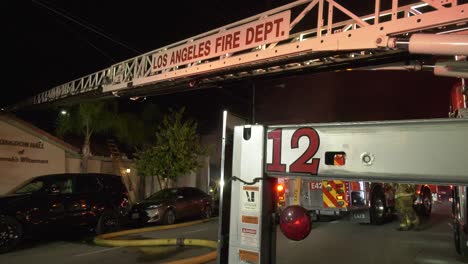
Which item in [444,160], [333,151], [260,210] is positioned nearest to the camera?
[444,160]

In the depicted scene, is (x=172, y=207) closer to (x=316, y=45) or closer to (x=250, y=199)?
(x=316, y=45)

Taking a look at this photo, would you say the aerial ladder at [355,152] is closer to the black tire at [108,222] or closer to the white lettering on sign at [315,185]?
the white lettering on sign at [315,185]

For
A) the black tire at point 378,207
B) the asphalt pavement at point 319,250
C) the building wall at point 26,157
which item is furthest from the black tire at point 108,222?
the black tire at point 378,207

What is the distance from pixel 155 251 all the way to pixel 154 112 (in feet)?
49.2

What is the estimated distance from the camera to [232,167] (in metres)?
2.47

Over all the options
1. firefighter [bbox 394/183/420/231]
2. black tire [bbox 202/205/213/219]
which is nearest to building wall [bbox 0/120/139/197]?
black tire [bbox 202/205/213/219]

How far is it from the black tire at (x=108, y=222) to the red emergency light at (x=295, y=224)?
10.7 metres

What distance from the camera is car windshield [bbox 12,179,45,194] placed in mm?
10797

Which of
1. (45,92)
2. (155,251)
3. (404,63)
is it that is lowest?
(155,251)

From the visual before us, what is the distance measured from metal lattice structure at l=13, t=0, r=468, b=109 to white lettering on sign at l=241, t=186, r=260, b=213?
166 inches

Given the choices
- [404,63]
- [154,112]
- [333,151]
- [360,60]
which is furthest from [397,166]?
[154,112]

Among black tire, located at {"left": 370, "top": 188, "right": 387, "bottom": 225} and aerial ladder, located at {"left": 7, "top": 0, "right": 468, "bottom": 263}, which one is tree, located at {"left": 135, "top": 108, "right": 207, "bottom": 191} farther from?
aerial ladder, located at {"left": 7, "top": 0, "right": 468, "bottom": 263}

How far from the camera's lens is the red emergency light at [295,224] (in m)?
2.29

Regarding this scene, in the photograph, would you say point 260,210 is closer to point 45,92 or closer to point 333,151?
point 333,151
